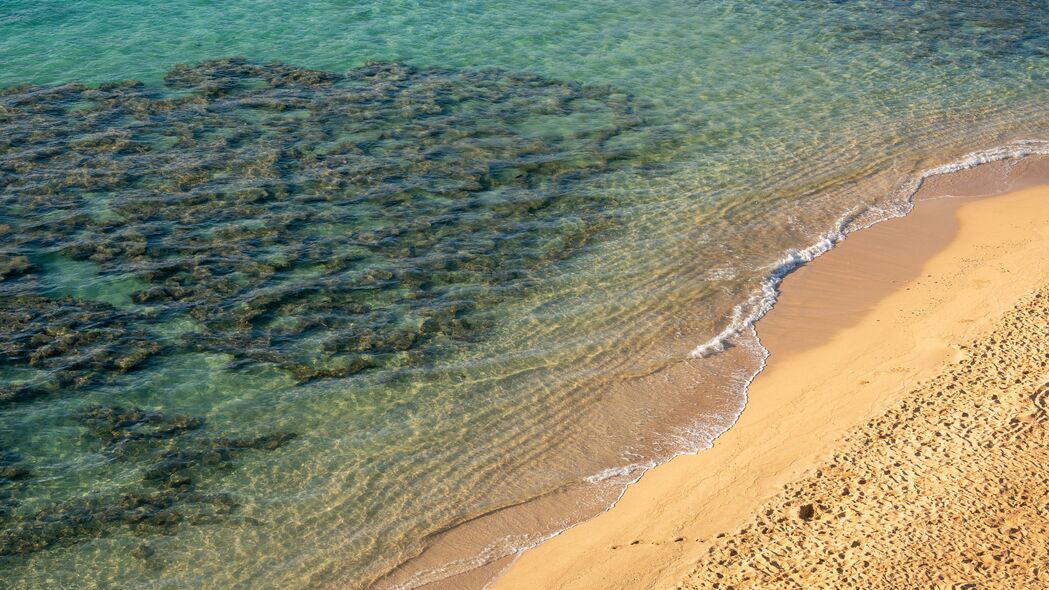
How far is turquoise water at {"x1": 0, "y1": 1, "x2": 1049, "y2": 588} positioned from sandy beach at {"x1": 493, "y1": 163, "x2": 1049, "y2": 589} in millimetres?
465

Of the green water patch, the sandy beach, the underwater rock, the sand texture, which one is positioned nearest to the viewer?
the sand texture

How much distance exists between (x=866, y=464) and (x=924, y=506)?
0.77 m

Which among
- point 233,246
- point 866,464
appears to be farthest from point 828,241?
point 233,246

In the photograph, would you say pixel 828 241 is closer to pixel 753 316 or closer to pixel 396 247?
pixel 753 316

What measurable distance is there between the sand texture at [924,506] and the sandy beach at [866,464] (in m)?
0.02

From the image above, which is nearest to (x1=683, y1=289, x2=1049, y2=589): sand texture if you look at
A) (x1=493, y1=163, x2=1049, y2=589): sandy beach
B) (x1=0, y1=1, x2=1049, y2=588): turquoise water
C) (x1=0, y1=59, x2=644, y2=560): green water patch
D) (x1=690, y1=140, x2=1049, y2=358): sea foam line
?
(x1=493, y1=163, x2=1049, y2=589): sandy beach

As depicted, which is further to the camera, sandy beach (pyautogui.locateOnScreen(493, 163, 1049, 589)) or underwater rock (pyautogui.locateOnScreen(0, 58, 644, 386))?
underwater rock (pyautogui.locateOnScreen(0, 58, 644, 386))

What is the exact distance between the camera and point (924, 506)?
7.79 meters

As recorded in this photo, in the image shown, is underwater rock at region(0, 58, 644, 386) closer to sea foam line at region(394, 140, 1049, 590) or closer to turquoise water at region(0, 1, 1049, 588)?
turquoise water at region(0, 1, 1049, 588)

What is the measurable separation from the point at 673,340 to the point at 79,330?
22.6 ft

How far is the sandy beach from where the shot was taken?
739 cm

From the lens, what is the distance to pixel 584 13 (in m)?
21.8

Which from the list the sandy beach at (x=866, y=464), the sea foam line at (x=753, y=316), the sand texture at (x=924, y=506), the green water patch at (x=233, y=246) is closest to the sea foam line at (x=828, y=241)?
the sea foam line at (x=753, y=316)

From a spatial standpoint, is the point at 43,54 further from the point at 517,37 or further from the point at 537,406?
the point at 537,406
